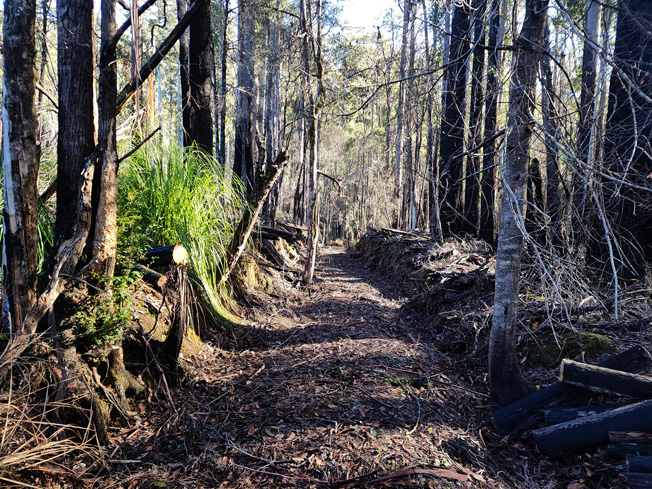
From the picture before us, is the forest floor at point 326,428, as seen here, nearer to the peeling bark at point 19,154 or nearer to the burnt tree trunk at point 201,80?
the peeling bark at point 19,154

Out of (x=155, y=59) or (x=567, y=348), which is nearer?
(x=155, y=59)

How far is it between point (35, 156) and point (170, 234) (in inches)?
58.6

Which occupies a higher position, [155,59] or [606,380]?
[155,59]

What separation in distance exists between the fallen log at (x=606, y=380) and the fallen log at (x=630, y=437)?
0.37 metres

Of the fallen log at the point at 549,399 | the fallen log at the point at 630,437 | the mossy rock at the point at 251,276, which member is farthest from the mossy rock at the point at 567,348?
the mossy rock at the point at 251,276

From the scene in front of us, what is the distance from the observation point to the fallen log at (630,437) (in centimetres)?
228

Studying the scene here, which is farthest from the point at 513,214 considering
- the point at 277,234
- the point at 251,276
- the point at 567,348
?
the point at 277,234

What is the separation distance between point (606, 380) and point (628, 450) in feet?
1.64

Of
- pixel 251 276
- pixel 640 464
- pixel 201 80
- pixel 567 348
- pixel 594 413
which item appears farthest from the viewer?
pixel 201 80

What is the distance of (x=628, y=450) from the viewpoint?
2305 mm

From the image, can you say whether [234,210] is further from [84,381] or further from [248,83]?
[248,83]

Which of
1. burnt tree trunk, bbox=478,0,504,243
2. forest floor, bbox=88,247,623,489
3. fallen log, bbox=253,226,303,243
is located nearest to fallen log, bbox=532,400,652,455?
forest floor, bbox=88,247,623,489

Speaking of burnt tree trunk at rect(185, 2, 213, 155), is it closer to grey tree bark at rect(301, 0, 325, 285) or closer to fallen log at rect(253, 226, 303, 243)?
fallen log at rect(253, 226, 303, 243)

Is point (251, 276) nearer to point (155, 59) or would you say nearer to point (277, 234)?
point (277, 234)
